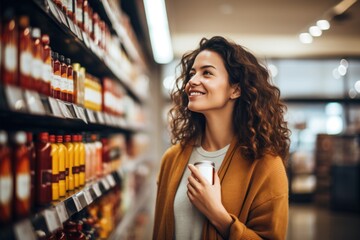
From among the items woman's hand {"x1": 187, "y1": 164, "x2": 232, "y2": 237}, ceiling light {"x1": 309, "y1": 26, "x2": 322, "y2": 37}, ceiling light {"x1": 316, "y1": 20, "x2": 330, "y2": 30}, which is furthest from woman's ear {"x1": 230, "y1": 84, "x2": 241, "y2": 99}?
ceiling light {"x1": 309, "y1": 26, "x2": 322, "y2": 37}

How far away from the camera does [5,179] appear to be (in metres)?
1.17

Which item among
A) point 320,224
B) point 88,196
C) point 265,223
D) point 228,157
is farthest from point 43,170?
point 320,224

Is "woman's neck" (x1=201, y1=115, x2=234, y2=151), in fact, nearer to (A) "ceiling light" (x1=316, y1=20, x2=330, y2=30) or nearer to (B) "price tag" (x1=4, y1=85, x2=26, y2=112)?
(B) "price tag" (x1=4, y1=85, x2=26, y2=112)

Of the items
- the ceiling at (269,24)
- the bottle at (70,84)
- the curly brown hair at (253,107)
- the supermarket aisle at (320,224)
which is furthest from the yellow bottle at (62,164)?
the supermarket aisle at (320,224)

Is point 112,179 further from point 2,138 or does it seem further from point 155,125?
point 155,125

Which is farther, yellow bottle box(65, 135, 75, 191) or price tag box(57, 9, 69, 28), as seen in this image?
yellow bottle box(65, 135, 75, 191)

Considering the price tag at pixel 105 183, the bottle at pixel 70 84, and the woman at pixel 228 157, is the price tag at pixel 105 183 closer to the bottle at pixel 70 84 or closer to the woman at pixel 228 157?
the woman at pixel 228 157

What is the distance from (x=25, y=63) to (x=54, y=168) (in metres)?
0.53

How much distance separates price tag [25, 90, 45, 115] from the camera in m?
1.27

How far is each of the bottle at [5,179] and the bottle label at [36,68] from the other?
0.31 metres

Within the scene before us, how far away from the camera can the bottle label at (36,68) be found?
4.66ft

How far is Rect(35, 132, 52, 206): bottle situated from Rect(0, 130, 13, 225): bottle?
0.97 ft

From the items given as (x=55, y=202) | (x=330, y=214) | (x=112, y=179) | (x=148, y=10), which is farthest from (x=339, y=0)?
(x=55, y=202)

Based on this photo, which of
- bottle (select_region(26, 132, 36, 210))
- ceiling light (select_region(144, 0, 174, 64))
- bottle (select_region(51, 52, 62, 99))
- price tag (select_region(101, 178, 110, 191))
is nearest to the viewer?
bottle (select_region(26, 132, 36, 210))
